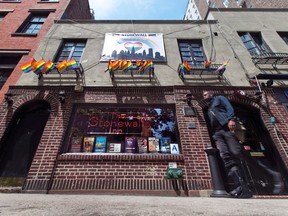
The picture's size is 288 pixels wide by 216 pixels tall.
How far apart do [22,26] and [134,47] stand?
700cm

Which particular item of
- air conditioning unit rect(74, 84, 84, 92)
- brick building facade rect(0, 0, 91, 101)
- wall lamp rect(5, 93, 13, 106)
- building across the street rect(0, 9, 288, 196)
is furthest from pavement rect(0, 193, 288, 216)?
brick building facade rect(0, 0, 91, 101)

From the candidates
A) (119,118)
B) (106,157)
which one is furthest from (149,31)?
(106,157)

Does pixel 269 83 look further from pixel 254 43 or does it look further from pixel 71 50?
pixel 71 50

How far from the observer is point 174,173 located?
4.36m

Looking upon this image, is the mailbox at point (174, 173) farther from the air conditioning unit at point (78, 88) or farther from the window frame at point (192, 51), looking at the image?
the window frame at point (192, 51)

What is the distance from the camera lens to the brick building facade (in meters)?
7.40

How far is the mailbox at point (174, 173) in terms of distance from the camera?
435 centimetres

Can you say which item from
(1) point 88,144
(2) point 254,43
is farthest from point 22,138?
(2) point 254,43

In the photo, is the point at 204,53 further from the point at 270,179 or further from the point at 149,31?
the point at 270,179

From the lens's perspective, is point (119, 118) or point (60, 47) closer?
point (119, 118)

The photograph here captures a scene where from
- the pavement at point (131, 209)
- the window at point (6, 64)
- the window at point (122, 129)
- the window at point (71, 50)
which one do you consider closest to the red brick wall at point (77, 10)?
the window at point (71, 50)

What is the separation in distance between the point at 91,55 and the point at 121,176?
5540 millimetres

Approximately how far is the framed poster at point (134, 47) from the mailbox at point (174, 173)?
480 centimetres

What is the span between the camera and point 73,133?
529 cm
